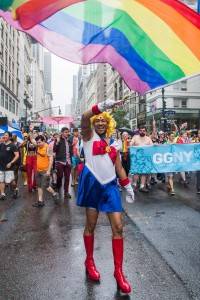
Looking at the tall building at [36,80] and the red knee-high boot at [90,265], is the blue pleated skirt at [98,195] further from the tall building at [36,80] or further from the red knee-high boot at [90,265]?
the tall building at [36,80]

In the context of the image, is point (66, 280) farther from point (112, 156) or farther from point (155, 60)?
point (155, 60)

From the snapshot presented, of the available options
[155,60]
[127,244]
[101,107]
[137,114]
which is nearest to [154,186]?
[127,244]

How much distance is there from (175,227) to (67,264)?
2497 millimetres

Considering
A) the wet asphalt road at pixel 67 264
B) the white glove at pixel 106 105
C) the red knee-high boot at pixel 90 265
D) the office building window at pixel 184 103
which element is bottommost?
the wet asphalt road at pixel 67 264

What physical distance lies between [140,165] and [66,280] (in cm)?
647

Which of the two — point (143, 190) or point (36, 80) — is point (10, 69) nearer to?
point (143, 190)

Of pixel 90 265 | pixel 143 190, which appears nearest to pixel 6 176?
pixel 143 190

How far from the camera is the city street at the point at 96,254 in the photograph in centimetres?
376

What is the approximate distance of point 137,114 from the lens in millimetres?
65125

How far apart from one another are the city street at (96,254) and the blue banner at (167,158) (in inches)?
78.5

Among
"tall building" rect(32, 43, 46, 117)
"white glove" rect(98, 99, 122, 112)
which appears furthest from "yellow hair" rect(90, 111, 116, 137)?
"tall building" rect(32, 43, 46, 117)

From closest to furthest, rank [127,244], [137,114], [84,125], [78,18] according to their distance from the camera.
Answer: [84,125] → [78,18] → [127,244] → [137,114]

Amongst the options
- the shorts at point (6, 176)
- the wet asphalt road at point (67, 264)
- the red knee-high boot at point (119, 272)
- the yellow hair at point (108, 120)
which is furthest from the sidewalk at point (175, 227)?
the shorts at point (6, 176)

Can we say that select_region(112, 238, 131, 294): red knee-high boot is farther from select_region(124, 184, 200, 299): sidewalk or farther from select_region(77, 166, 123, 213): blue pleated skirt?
select_region(124, 184, 200, 299): sidewalk
